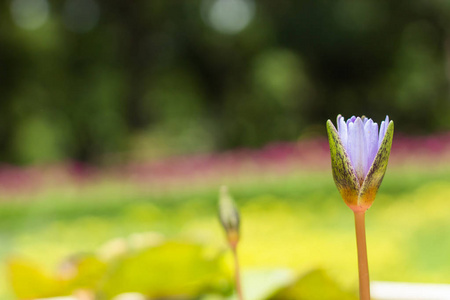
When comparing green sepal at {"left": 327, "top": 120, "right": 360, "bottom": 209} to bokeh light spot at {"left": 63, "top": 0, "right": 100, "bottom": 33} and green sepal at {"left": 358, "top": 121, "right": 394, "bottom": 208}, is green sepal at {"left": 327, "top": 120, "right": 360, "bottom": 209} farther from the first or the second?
bokeh light spot at {"left": 63, "top": 0, "right": 100, "bottom": 33}

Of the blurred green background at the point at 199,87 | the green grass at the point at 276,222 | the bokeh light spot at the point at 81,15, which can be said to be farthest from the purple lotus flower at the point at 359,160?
the bokeh light spot at the point at 81,15

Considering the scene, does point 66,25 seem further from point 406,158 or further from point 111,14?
point 406,158

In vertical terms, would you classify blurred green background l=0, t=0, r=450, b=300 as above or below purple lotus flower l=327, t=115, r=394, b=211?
above

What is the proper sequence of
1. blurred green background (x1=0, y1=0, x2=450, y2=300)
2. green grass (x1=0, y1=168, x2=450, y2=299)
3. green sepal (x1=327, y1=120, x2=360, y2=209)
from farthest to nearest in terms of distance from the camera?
blurred green background (x1=0, y1=0, x2=450, y2=300)
green grass (x1=0, y1=168, x2=450, y2=299)
green sepal (x1=327, y1=120, x2=360, y2=209)

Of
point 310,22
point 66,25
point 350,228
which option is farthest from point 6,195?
point 310,22

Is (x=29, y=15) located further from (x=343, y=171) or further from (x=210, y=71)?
(x=343, y=171)

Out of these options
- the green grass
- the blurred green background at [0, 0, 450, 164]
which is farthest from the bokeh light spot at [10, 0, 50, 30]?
the green grass
